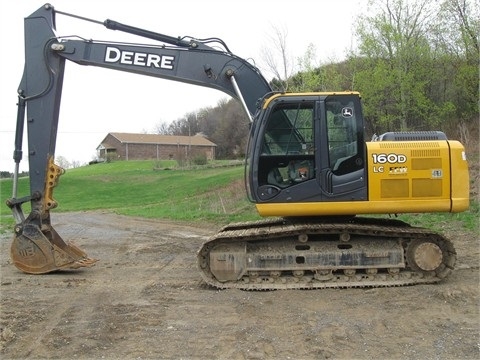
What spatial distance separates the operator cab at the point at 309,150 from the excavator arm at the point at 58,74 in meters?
1.12

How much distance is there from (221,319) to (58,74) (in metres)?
5.48

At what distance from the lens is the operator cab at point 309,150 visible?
7.23 m

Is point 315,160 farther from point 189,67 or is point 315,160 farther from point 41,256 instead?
point 41,256

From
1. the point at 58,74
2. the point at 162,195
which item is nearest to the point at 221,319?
the point at 58,74

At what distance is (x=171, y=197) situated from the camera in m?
34.0

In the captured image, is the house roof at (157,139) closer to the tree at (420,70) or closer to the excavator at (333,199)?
the tree at (420,70)

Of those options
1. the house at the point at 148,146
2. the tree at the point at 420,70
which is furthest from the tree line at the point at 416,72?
the house at the point at 148,146

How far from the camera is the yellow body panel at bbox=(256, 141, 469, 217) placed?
7242 mm

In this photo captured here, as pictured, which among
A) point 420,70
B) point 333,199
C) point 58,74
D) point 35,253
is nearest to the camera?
point 333,199

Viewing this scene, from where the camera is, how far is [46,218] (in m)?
8.46

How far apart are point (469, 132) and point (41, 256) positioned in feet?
68.7

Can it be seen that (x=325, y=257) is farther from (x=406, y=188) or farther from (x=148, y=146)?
(x=148, y=146)

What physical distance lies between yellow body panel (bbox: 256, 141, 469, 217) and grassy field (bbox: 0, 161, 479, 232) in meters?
5.13

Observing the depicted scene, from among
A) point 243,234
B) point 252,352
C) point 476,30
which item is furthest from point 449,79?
point 252,352
